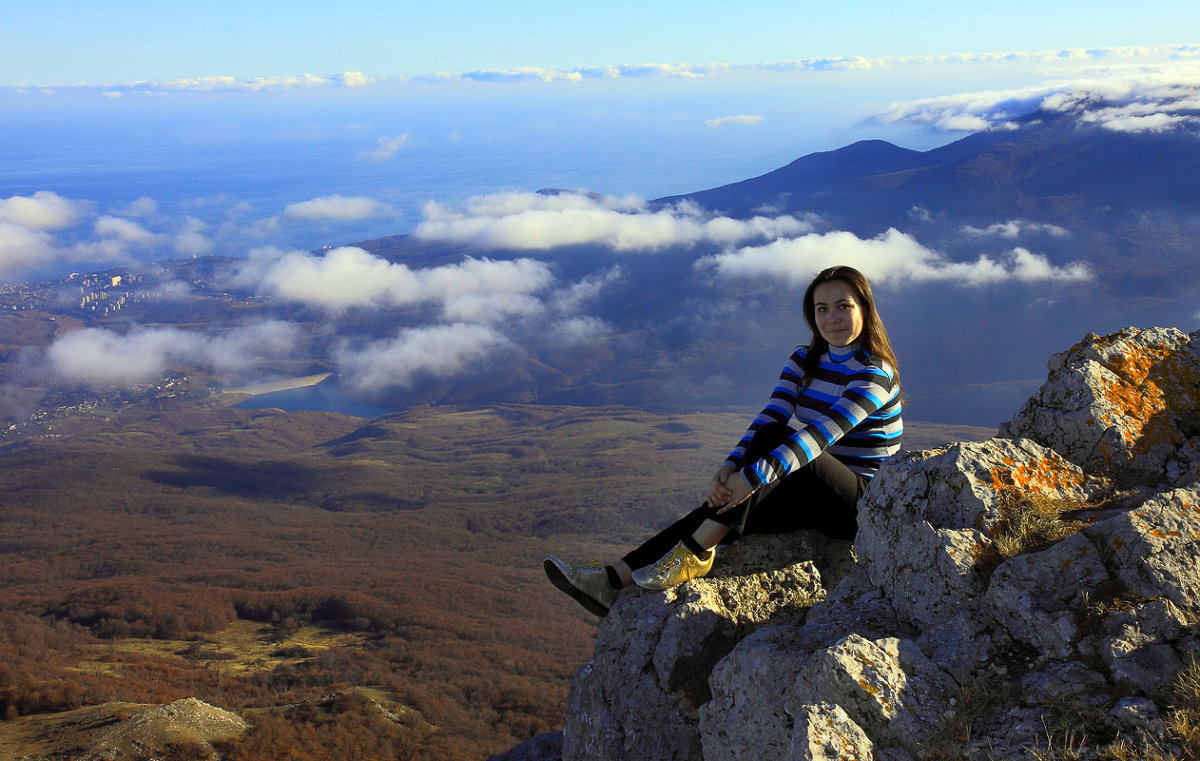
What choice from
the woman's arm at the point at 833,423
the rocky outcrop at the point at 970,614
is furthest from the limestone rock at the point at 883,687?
the woman's arm at the point at 833,423

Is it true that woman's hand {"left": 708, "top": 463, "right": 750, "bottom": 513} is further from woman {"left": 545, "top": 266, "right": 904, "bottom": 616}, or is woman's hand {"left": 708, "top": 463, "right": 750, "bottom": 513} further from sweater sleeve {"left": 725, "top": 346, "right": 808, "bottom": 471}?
sweater sleeve {"left": 725, "top": 346, "right": 808, "bottom": 471}

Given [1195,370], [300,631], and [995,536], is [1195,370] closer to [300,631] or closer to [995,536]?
[995,536]

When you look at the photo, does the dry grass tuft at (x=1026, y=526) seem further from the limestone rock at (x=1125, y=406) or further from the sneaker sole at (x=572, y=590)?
the sneaker sole at (x=572, y=590)

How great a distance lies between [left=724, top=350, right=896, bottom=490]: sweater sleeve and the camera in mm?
6457

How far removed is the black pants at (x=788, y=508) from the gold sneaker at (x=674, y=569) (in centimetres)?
19

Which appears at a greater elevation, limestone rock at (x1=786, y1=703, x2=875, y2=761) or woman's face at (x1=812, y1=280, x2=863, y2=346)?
woman's face at (x1=812, y1=280, x2=863, y2=346)

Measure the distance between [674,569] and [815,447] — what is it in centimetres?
180

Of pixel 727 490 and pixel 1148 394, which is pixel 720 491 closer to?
pixel 727 490

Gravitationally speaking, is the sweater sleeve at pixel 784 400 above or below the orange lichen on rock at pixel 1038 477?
above

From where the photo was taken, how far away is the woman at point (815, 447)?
21.9 feet

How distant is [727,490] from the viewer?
6.68m

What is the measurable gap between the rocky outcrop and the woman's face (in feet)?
4.18

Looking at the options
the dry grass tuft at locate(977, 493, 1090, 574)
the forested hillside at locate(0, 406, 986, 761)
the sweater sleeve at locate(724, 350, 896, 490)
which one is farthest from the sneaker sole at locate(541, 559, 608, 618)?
the forested hillside at locate(0, 406, 986, 761)

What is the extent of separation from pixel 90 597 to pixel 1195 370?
11136cm
